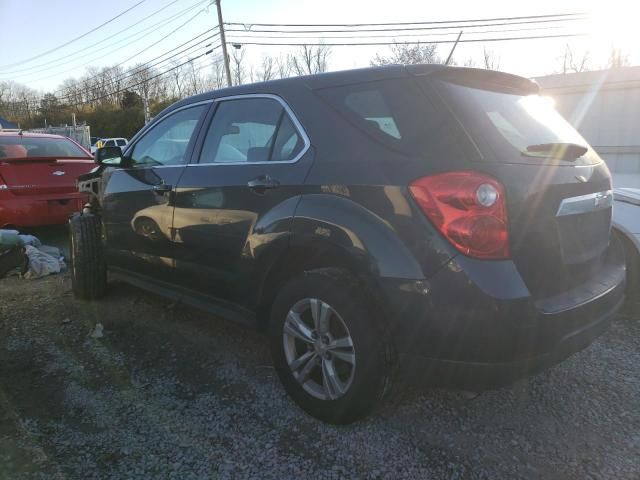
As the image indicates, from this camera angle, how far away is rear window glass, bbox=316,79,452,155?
2.19m

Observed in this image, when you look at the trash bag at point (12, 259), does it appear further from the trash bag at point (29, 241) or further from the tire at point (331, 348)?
the tire at point (331, 348)

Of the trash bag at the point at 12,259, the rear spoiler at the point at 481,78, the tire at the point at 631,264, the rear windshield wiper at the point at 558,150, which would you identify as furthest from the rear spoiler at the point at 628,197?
the trash bag at the point at 12,259

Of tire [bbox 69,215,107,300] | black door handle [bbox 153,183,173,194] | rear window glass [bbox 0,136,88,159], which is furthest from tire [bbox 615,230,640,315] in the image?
rear window glass [bbox 0,136,88,159]

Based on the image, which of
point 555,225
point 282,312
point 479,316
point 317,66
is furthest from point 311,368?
point 317,66

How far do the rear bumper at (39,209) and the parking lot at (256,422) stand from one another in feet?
9.56

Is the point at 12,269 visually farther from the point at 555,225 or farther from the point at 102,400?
the point at 555,225

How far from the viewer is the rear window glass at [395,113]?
2193 millimetres

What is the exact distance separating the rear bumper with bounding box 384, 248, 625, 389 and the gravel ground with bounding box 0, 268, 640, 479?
47cm

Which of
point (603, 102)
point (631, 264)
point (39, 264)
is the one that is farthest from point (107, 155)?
point (603, 102)

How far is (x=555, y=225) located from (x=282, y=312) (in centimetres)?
137

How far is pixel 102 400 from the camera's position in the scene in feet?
9.47

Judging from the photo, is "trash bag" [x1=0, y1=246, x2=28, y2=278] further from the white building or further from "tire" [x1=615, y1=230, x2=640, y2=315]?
the white building

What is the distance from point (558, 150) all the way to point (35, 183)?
607 cm

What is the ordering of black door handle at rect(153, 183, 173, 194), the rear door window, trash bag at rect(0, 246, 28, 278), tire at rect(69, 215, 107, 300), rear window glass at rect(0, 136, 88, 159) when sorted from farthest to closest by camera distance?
Result: rear window glass at rect(0, 136, 88, 159) → trash bag at rect(0, 246, 28, 278) → tire at rect(69, 215, 107, 300) → black door handle at rect(153, 183, 173, 194) → the rear door window
